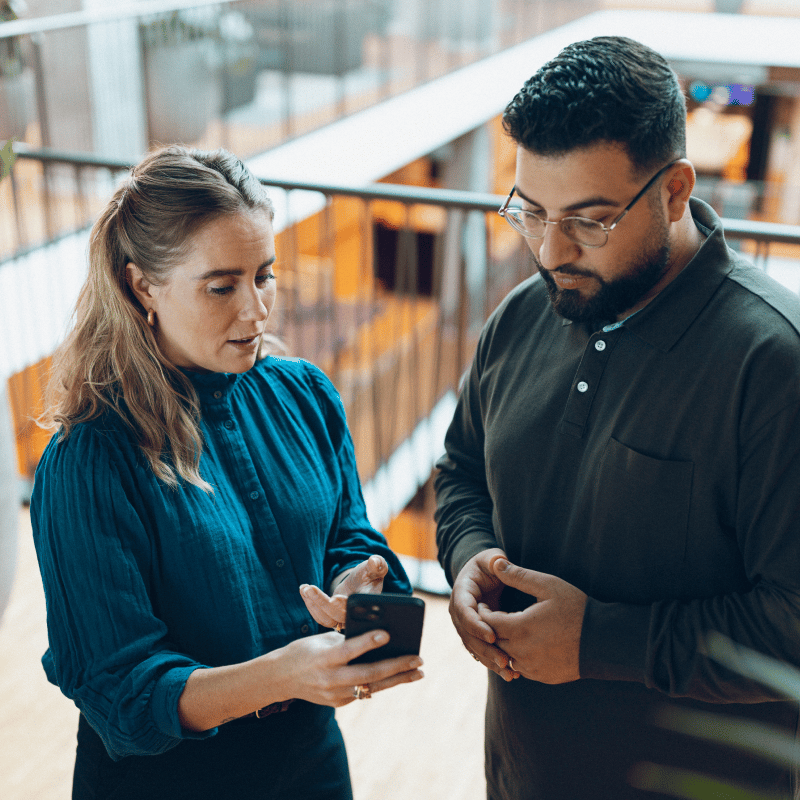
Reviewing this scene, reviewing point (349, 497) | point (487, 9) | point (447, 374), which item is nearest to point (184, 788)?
point (349, 497)

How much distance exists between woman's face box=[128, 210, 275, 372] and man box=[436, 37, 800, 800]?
39 cm

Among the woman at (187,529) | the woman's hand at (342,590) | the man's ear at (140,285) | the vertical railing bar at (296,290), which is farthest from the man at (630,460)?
the vertical railing bar at (296,290)

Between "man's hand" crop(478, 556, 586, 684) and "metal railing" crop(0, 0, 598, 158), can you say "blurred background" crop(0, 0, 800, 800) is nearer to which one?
"metal railing" crop(0, 0, 598, 158)

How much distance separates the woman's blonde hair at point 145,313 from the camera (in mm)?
1317

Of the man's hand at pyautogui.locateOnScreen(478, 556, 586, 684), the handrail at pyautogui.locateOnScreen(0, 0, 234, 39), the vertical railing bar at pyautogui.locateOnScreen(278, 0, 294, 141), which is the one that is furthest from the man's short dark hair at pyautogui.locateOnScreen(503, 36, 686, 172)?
the vertical railing bar at pyautogui.locateOnScreen(278, 0, 294, 141)

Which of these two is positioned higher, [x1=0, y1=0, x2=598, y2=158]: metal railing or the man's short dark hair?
the man's short dark hair

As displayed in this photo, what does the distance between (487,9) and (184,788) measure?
11.7 metres

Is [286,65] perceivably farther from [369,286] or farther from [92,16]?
[369,286]

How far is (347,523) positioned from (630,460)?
1.81ft

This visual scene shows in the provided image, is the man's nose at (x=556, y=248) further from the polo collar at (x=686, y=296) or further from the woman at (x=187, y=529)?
the woman at (x=187, y=529)

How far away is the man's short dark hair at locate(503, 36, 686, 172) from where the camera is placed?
45.1 inches

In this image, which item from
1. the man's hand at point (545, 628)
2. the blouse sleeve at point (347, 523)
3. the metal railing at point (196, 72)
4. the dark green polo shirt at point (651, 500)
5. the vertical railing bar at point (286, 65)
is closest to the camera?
the dark green polo shirt at point (651, 500)

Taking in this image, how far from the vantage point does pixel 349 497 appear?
5.23 feet

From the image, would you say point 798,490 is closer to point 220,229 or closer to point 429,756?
point 220,229
